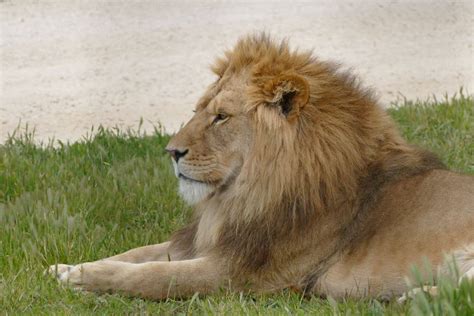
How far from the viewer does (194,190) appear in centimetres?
502

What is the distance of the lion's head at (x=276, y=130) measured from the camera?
4.86 m

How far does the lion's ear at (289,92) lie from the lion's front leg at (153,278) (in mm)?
721

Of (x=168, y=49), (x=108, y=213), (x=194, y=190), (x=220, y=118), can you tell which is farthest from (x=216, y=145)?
(x=168, y=49)

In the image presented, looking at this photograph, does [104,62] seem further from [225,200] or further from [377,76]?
[225,200]

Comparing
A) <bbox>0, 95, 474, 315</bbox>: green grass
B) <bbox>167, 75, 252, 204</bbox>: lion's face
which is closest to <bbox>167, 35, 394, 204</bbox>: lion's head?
<bbox>167, 75, 252, 204</bbox>: lion's face

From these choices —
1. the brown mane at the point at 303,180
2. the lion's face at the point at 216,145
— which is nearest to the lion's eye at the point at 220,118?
the lion's face at the point at 216,145

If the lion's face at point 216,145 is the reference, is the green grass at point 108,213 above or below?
below

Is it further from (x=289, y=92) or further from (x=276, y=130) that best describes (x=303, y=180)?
(x=289, y=92)

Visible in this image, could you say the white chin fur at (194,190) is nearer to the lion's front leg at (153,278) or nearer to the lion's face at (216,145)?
the lion's face at (216,145)

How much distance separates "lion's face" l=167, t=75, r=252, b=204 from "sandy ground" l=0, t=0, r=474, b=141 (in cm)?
347

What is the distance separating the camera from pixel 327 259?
4.84 metres

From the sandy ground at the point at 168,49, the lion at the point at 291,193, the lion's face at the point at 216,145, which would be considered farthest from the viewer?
the sandy ground at the point at 168,49

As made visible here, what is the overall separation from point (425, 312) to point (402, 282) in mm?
959

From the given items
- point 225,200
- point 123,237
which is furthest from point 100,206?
point 225,200
